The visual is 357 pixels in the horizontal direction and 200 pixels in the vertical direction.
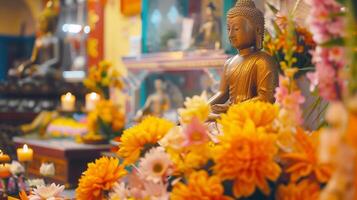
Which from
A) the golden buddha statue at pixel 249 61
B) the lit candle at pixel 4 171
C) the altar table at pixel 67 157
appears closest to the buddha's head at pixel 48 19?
the altar table at pixel 67 157

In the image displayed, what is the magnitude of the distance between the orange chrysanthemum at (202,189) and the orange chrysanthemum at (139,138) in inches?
9.2

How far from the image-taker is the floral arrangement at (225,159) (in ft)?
3.87

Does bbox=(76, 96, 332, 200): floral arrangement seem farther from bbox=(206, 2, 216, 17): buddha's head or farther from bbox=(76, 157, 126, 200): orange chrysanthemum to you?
bbox=(206, 2, 216, 17): buddha's head

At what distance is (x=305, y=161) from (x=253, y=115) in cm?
15

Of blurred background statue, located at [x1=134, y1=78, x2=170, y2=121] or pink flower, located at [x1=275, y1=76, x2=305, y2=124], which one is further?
blurred background statue, located at [x1=134, y1=78, x2=170, y2=121]

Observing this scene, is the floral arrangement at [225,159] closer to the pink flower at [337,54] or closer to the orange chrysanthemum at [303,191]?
the orange chrysanthemum at [303,191]

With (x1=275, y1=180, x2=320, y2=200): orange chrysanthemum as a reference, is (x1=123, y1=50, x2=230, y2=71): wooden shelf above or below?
below

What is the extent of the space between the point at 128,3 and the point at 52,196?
4667 mm

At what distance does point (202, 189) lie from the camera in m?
1.21

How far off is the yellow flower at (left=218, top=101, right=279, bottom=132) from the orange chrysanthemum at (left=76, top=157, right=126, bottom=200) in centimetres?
35

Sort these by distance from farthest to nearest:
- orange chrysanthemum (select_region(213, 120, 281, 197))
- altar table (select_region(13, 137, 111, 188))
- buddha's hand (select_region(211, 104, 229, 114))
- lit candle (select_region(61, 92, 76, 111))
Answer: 1. lit candle (select_region(61, 92, 76, 111))
2. altar table (select_region(13, 137, 111, 188))
3. buddha's hand (select_region(211, 104, 229, 114))
4. orange chrysanthemum (select_region(213, 120, 281, 197))

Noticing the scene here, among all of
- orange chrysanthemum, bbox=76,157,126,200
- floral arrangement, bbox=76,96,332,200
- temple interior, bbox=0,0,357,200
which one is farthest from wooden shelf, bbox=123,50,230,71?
floral arrangement, bbox=76,96,332,200

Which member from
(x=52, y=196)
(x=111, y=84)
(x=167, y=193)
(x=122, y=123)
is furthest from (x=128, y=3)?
(x=167, y=193)

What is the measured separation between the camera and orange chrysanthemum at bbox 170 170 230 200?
1203 mm
